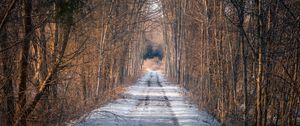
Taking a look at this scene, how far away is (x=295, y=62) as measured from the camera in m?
14.0

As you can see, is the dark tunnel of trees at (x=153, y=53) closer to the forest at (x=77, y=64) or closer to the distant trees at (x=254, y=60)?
the distant trees at (x=254, y=60)

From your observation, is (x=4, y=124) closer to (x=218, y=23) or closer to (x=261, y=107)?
(x=261, y=107)

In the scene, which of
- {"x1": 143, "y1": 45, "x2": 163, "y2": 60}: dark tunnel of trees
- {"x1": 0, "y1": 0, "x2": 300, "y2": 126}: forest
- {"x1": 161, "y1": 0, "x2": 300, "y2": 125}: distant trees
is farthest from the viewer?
{"x1": 143, "y1": 45, "x2": 163, "y2": 60}: dark tunnel of trees

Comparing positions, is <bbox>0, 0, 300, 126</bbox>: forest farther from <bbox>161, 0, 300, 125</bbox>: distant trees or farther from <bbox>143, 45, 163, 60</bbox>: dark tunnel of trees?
<bbox>143, 45, 163, 60</bbox>: dark tunnel of trees

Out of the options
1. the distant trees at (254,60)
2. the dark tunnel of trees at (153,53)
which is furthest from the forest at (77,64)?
the dark tunnel of trees at (153,53)

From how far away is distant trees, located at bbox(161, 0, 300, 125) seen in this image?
475 inches

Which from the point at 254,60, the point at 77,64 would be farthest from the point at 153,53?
the point at 77,64

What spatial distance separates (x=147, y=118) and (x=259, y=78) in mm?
7958

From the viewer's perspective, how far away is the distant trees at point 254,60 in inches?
475

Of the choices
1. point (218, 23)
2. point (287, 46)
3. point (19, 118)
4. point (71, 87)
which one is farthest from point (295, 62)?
point (71, 87)

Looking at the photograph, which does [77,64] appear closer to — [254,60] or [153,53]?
[254,60]

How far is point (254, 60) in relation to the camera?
49.2 feet

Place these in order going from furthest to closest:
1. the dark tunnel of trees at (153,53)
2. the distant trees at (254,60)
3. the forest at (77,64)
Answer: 1. the dark tunnel of trees at (153,53)
2. the distant trees at (254,60)
3. the forest at (77,64)

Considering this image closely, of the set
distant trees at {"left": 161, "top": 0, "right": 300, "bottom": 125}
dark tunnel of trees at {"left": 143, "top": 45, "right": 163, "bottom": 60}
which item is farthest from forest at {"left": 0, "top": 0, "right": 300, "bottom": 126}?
dark tunnel of trees at {"left": 143, "top": 45, "right": 163, "bottom": 60}
